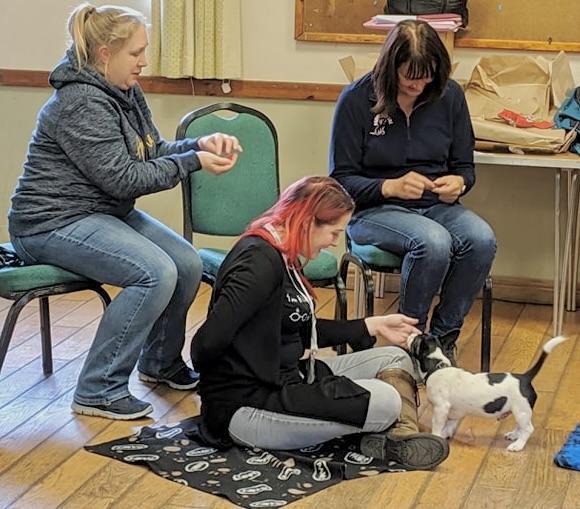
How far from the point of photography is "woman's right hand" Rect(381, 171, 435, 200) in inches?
132

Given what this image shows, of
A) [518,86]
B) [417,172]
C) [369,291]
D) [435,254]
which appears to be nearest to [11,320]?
[369,291]

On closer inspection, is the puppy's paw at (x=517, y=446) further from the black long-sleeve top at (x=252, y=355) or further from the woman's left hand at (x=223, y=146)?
the woman's left hand at (x=223, y=146)

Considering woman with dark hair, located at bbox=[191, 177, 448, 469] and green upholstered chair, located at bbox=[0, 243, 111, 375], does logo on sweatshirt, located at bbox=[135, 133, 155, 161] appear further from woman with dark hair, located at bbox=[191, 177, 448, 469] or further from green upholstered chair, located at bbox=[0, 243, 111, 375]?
→ woman with dark hair, located at bbox=[191, 177, 448, 469]

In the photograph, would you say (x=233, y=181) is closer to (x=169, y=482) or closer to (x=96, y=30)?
(x=96, y=30)

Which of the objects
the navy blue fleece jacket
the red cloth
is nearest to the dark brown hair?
the navy blue fleece jacket

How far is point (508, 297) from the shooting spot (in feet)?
14.4

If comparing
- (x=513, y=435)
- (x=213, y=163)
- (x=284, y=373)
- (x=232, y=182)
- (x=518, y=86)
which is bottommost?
(x=513, y=435)

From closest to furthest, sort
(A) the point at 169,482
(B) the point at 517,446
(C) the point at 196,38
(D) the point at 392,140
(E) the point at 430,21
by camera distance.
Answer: (A) the point at 169,482
(B) the point at 517,446
(D) the point at 392,140
(E) the point at 430,21
(C) the point at 196,38

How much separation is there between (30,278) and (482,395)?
1237 mm

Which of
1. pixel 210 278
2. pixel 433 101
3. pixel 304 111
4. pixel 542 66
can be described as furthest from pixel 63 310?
pixel 542 66

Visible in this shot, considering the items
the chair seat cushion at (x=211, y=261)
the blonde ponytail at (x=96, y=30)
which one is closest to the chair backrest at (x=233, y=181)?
the chair seat cushion at (x=211, y=261)

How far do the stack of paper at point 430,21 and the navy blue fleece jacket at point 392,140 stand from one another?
45cm

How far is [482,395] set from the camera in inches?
109

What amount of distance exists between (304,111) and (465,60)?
676mm
